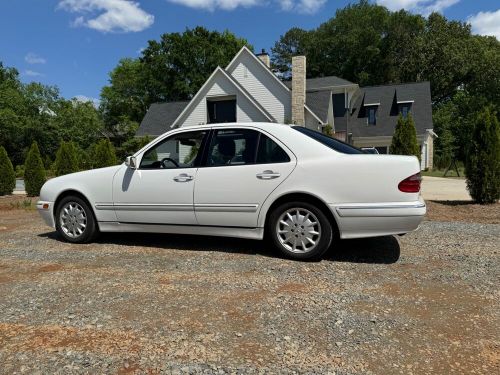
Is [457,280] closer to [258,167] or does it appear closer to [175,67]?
[258,167]

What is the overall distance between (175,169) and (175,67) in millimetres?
44382

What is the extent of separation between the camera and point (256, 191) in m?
4.84

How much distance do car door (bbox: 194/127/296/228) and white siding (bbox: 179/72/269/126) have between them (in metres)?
19.9

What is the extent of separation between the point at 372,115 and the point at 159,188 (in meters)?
29.0

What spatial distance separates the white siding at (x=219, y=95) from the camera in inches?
999

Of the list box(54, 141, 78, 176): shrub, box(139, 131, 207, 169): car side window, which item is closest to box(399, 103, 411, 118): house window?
box(54, 141, 78, 176): shrub

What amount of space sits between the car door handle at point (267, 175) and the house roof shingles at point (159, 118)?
2639 cm

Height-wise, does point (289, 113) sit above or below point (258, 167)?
above

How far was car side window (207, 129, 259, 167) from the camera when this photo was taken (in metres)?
5.02

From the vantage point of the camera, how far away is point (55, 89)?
50188 millimetres

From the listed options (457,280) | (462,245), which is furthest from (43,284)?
(462,245)

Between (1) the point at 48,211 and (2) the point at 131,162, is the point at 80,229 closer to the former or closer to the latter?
(1) the point at 48,211

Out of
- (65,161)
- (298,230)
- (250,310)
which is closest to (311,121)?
(65,161)

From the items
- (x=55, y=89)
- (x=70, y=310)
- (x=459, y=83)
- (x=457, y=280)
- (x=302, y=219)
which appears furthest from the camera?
(x=55, y=89)
